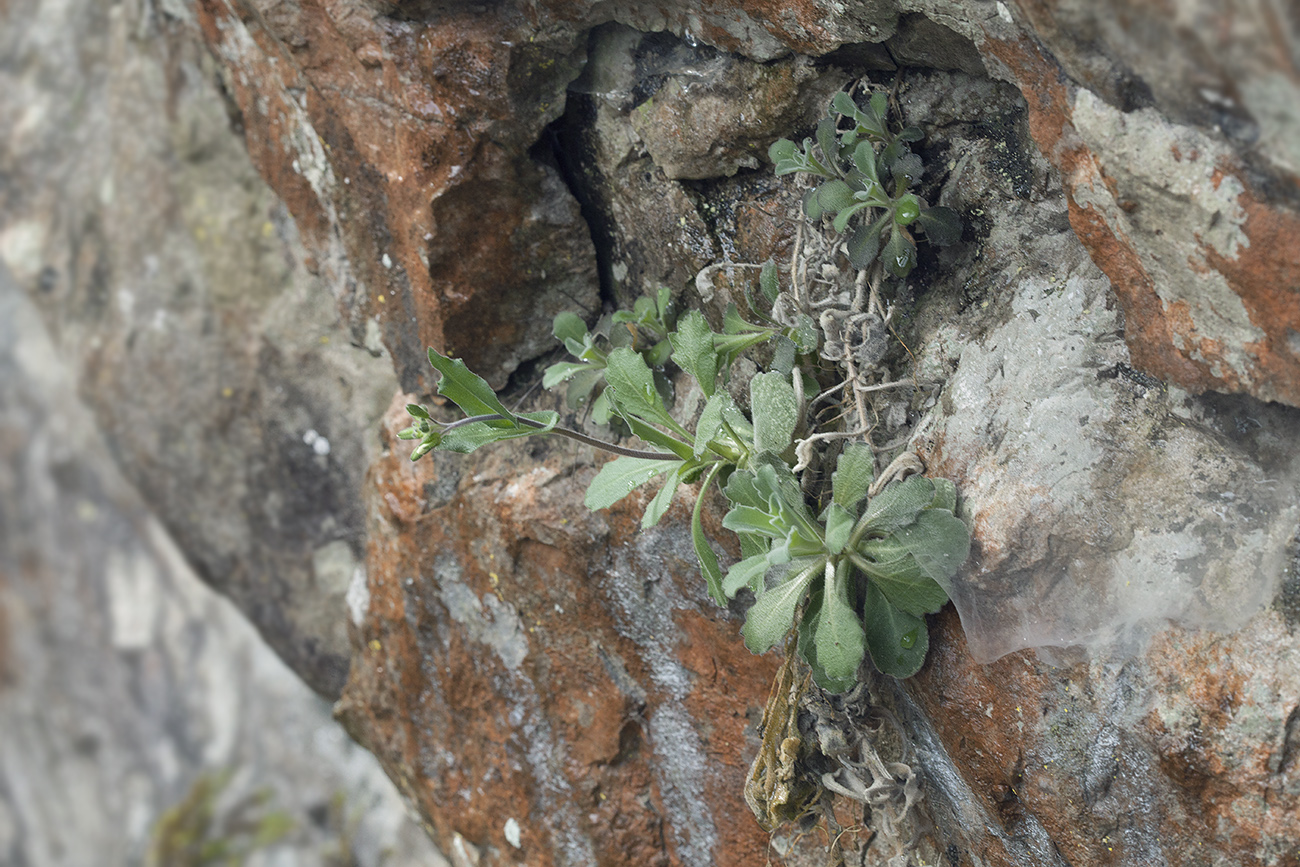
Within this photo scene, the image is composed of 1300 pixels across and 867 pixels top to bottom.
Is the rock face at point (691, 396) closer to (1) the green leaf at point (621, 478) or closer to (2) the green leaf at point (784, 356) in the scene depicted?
(2) the green leaf at point (784, 356)

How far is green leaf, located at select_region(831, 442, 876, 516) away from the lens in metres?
1.35

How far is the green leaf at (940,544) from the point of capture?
1230mm

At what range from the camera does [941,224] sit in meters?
1.38

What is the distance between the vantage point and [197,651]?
14.0 ft

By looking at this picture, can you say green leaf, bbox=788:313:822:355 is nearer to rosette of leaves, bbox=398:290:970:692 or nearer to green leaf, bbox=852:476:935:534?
rosette of leaves, bbox=398:290:970:692

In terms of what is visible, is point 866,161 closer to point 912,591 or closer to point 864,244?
point 864,244

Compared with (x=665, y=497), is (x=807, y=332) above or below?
above

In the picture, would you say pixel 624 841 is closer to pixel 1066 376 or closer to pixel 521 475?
pixel 521 475

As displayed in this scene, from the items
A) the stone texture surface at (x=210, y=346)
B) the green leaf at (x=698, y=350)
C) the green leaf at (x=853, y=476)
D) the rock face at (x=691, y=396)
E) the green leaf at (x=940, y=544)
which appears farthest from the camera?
the stone texture surface at (x=210, y=346)

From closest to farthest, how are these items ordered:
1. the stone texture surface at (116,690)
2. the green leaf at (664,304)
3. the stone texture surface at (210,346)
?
the green leaf at (664,304) < the stone texture surface at (210,346) < the stone texture surface at (116,690)

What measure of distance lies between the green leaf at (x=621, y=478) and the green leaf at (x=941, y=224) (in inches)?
19.9

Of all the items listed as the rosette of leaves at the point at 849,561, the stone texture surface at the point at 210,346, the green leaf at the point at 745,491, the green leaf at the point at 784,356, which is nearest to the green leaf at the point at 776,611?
the rosette of leaves at the point at 849,561

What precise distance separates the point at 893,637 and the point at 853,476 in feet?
0.76

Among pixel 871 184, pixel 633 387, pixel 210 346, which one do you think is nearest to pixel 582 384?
pixel 633 387
